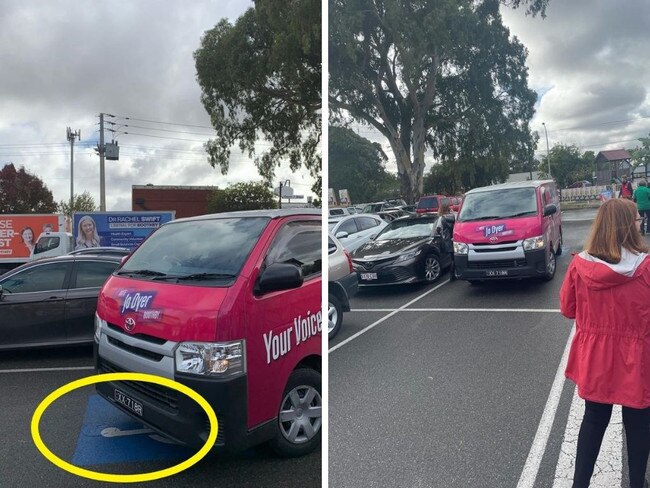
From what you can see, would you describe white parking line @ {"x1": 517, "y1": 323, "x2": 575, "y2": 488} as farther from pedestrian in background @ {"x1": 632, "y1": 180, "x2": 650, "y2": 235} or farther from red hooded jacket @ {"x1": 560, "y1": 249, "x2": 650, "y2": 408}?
pedestrian in background @ {"x1": 632, "y1": 180, "x2": 650, "y2": 235}

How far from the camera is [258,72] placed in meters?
1.06

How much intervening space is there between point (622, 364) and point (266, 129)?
0.95 metres

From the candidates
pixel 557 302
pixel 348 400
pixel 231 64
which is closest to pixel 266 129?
pixel 231 64

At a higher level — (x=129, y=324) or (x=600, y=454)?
(x=129, y=324)

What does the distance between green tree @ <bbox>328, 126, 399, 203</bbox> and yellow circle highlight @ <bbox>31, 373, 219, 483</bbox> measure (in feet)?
1.62

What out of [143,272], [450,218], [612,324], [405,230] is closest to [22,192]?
[143,272]

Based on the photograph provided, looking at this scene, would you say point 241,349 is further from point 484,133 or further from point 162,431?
point 484,133

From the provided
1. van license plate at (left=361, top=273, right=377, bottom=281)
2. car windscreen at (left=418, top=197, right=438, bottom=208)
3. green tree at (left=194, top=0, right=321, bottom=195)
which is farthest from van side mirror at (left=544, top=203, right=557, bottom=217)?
green tree at (left=194, top=0, right=321, bottom=195)

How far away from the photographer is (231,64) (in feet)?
3.51

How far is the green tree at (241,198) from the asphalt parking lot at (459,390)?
1.06 ft

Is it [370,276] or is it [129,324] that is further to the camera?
[370,276]

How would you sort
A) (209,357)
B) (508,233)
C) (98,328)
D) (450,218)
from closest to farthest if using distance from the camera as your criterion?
1. (209,357)
2. (98,328)
3. (450,218)
4. (508,233)

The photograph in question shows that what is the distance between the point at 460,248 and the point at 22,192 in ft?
3.32

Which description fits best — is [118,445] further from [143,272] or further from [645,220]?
[645,220]
